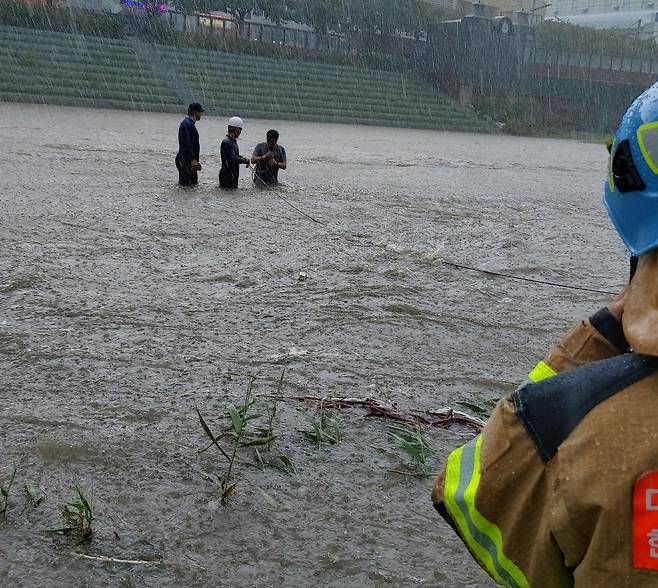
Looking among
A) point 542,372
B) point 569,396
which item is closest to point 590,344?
point 542,372

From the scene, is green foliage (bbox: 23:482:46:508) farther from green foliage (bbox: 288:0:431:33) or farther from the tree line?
green foliage (bbox: 288:0:431:33)

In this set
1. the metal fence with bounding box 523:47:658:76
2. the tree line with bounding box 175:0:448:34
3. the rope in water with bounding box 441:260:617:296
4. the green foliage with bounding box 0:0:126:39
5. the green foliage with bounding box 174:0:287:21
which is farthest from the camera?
the metal fence with bounding box 523:47:658:76

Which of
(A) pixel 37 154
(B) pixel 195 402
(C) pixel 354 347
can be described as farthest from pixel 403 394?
(A) pixel 37 154

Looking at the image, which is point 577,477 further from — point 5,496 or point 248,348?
point 248,348

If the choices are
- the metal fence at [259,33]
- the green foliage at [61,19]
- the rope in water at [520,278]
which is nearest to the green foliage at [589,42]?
the metal fence at [259,33]

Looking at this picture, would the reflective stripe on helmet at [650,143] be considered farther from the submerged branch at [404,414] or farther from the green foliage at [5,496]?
the submerged branch at [404,414]

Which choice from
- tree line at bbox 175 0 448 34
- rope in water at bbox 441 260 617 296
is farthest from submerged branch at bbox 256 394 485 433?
tree line at bbox 175 0 448 34

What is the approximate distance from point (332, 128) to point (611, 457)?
26.9m

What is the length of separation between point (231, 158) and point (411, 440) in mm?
8070

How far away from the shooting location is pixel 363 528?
2873 millimetres

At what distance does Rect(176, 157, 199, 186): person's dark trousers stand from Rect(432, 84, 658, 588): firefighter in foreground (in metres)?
10.0

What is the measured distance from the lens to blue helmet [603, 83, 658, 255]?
1190 millimetres

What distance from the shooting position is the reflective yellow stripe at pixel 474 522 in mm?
1202

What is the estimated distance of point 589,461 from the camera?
3.45 ft
